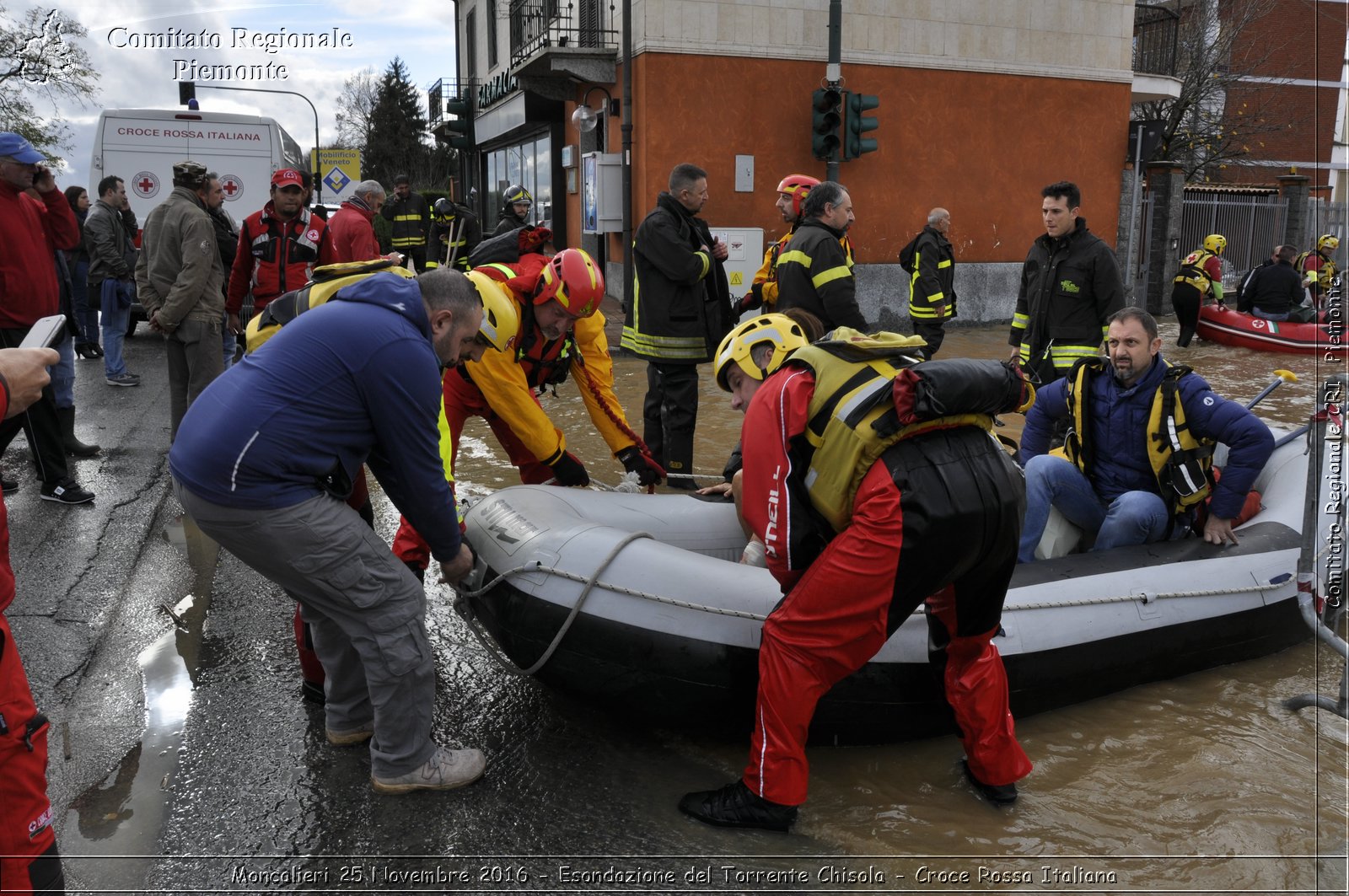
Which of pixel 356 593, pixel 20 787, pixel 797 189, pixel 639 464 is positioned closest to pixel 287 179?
pixel 797 189

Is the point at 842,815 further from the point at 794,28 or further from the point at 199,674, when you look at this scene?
the point at 794,28

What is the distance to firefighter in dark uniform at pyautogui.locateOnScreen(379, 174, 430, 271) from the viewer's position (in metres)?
15.2

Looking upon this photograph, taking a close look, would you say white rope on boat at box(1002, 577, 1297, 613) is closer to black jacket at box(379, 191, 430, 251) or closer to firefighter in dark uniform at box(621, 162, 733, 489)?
firefighter in dark uniform at box(621, 162, 733, 489)

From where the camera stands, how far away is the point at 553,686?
11.8ft

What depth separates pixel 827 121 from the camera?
12.2 m

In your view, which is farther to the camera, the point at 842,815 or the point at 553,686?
the point at 553,686

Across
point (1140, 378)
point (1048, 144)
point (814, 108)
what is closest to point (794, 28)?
point (814, 108)

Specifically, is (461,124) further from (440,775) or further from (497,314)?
(440,775)

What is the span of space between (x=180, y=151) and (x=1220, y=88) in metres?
24.0

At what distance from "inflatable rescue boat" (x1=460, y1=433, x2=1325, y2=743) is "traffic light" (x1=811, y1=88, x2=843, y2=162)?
887cm

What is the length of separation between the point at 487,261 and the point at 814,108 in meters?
8.60

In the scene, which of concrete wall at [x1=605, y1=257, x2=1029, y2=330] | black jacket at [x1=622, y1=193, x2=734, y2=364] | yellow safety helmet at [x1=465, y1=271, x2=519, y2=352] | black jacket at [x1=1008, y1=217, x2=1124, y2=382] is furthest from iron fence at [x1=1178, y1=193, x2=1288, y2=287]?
yellow safety helmet at [x1=465, y1=271, x2=519, y2=352]

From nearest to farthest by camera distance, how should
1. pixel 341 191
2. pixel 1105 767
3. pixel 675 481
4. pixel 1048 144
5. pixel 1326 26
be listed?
1. pixel 1326 26
2. pixel 1105 767
3. pixel 675 481
4. pixel 1048 144
5. pixel 341 191

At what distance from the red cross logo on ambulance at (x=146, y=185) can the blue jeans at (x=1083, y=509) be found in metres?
10.6
